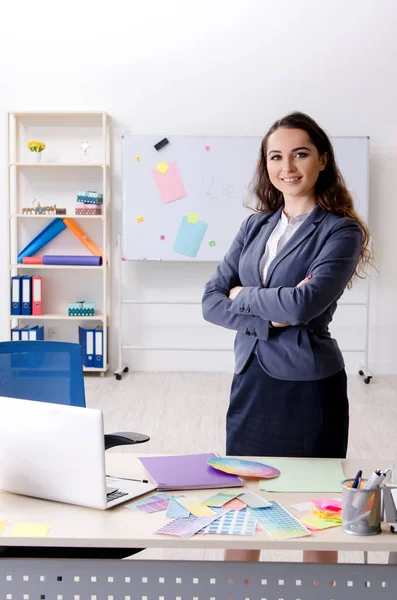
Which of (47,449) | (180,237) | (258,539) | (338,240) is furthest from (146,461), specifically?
(180,237)

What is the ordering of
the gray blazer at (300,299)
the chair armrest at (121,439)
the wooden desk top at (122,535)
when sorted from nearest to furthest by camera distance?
the wooden desk top at (122,535)
the chair armrest at (121,439)
the gray blazer at (300,299)

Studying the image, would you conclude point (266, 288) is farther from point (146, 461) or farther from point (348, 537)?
point (348, 537)

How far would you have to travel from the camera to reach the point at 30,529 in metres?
1.40

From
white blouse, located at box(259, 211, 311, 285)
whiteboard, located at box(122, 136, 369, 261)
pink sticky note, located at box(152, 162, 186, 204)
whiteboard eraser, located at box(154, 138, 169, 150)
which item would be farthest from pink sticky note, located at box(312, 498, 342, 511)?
whiteboard eraser, located at box(154, 138, 169, 150)

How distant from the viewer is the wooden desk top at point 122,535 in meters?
1.36

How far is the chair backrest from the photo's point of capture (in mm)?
2215

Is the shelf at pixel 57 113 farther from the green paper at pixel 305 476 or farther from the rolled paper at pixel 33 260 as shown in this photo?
the green paper at pixel 305 476

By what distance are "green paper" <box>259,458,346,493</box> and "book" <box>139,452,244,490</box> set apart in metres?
0.09

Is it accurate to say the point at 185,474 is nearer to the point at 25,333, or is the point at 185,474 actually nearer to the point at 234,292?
the point at 234,292

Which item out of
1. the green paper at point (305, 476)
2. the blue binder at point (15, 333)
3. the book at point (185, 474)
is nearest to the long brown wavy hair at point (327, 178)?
the green paper at point (305, 476)

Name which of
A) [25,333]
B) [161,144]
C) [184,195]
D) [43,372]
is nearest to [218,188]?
[184,195]

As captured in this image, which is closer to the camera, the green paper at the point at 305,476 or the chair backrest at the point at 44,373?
the green paper at the point at 305,476

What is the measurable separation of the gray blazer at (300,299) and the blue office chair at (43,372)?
1.63ft

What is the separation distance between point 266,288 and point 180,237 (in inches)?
138
